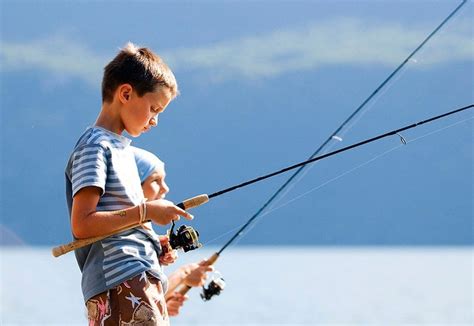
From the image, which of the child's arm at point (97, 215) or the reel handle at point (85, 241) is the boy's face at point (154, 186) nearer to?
the reel handle at point (85, 241)

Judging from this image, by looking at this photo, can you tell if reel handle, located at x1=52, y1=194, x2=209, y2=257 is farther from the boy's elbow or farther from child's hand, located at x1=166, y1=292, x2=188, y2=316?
child's hand, located at x1=166, y1=292, x2=188, y2=316

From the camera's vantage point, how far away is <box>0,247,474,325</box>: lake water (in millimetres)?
9547

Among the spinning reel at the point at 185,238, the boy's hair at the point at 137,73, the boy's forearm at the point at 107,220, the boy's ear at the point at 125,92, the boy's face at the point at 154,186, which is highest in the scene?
the boy's face at the point at 154,186

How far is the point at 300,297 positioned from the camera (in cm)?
1238

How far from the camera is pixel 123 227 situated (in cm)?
165

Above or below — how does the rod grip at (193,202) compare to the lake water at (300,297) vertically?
below

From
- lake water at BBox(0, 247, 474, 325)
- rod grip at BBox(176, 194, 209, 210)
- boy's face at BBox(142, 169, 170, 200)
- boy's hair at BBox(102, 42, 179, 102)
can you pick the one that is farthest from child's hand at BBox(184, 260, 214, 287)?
lake water at BBox(0, 247, 474, 325)

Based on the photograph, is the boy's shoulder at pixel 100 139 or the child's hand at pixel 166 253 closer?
the boy's shoulder at pixel 100 139

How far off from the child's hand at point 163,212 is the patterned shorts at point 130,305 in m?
0.10

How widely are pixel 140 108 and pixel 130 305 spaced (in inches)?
13.1

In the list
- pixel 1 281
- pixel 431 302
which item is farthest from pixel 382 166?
pixel 431 302

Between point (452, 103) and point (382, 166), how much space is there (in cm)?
2396

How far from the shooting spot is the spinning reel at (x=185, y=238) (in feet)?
6.11

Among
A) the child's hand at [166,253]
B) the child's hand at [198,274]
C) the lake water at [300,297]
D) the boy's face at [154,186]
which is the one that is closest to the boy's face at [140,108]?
the child's hand at [166,253]
